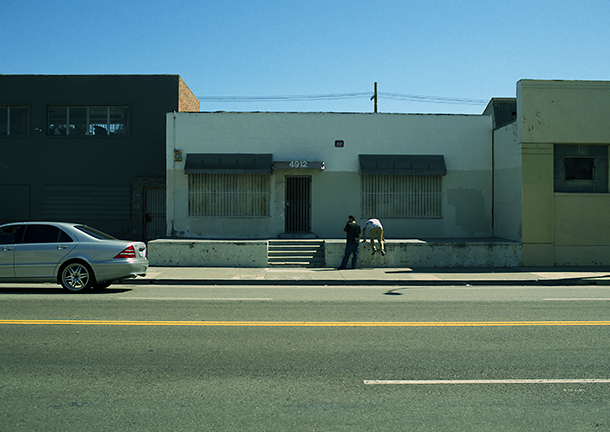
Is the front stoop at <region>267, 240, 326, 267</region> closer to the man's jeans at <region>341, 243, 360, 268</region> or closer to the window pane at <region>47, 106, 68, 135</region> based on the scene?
the man's jeans at <region>341, 243, 360, 268</region>

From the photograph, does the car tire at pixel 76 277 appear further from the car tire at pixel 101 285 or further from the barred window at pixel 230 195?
the barred window at pixel 230 195

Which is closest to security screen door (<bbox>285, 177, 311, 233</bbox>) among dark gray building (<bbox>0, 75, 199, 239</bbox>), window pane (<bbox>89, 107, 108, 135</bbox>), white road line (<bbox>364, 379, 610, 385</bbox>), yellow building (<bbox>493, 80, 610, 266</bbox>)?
dark gray building (<bbox>0, 75, 199, 239</bbox>)

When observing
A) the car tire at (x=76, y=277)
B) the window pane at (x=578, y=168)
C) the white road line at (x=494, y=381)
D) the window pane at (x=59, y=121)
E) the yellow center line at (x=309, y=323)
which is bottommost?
the white road line at (x=494, y=381)

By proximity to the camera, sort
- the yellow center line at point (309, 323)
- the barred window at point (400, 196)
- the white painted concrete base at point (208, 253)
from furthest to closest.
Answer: the barred window at point (400, 196), the white painted concrete base at point (208, 253), the yellow center line at point (309, 323)

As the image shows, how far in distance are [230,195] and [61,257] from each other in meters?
8.98

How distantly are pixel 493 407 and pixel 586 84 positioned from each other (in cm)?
1611

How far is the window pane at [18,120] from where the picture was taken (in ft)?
70.2

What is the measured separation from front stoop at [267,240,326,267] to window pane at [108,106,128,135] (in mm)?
8849

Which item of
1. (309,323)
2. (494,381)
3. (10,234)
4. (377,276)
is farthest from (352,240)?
(494,381)

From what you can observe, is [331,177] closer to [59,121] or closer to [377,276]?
[377,276]

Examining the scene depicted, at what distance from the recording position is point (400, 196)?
771 inches

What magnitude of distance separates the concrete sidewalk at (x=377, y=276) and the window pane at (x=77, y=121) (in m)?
9.12

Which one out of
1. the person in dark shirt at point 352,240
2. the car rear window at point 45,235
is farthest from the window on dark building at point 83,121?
the person in dark shirt at point 352,240

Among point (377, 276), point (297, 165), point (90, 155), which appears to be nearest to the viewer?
point (377, 276)
